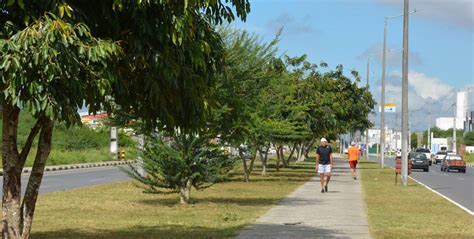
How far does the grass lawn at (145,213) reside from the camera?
13.1 metres

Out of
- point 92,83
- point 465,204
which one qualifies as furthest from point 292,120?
point 92,83

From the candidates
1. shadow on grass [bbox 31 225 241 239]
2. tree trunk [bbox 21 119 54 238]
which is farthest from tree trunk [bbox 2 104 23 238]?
shadow on grass [bbox 31 225 241 239]

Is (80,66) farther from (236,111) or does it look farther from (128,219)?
(236,111)

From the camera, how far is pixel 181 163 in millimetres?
18281

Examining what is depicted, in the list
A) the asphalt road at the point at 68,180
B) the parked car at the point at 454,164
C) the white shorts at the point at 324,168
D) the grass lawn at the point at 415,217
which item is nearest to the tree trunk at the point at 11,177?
the grass lawn at the point at 415,217

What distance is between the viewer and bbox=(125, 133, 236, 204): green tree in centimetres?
1839

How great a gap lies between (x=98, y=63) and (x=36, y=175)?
2.07 meters

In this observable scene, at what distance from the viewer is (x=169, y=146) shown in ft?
60.7

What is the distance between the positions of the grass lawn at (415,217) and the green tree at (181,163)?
3674 millimetres

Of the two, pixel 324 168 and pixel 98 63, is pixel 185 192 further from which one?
pixel 98 63

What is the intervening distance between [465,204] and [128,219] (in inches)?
428

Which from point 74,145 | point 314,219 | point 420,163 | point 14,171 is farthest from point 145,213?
point 74,145

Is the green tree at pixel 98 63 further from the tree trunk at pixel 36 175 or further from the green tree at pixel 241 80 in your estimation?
the green tree at pixel 241 80

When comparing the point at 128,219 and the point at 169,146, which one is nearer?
the point at 128,219
